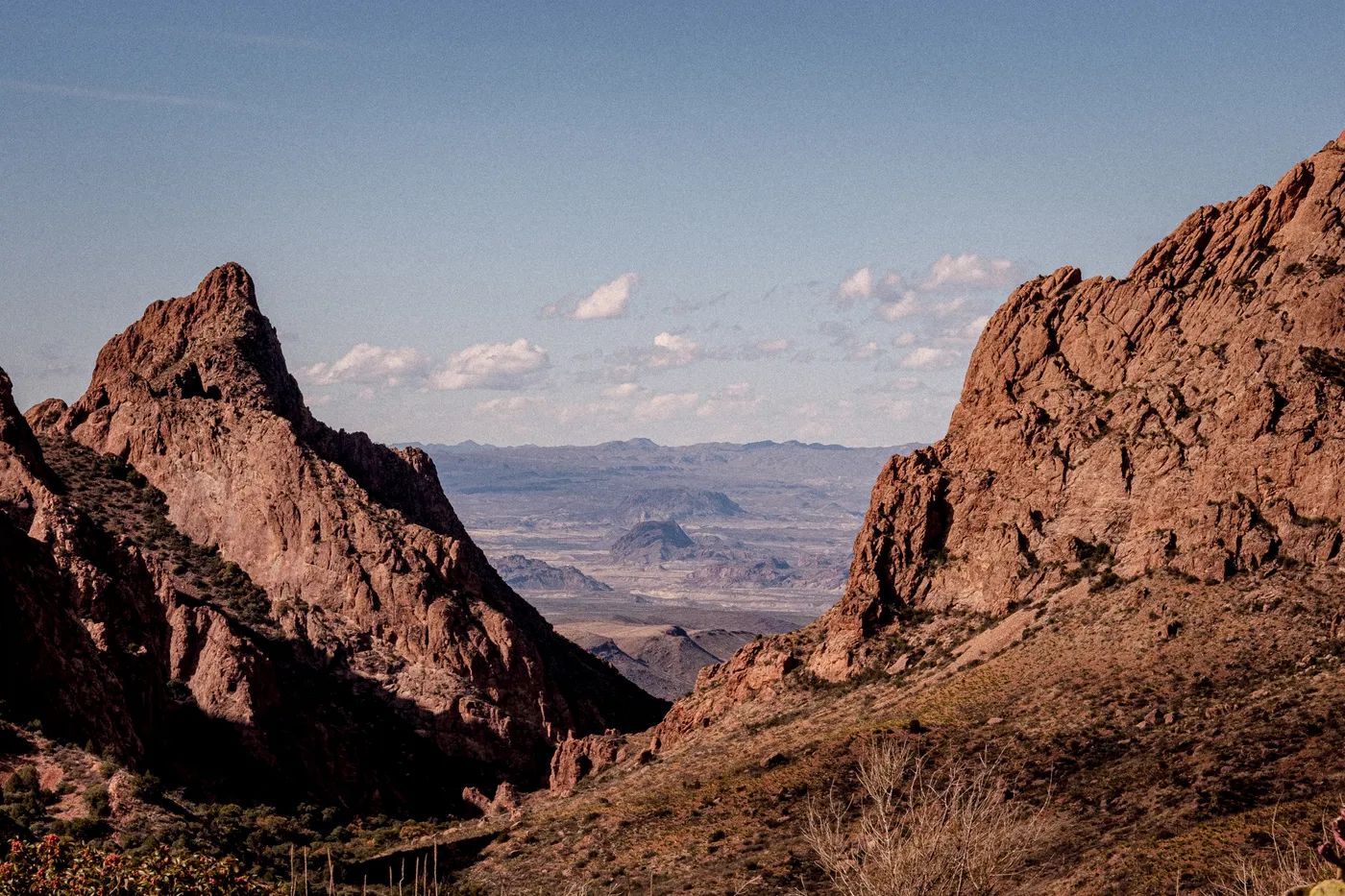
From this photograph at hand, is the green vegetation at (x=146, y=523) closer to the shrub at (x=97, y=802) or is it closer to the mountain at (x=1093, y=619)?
the mountain at (x=1093, y=619)

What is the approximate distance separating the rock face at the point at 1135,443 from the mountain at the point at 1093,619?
0.55 ft

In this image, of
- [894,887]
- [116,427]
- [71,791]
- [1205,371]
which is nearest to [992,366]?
[1205,371]

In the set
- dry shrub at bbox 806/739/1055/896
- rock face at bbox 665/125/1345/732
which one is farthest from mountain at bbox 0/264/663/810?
dry shrub at bbox 806/739/1055/896

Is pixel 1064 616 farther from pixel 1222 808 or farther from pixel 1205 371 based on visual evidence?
pixel 1222 808

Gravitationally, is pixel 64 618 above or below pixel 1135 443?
below

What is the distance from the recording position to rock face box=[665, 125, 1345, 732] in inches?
3103

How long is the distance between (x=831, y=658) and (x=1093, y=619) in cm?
1805

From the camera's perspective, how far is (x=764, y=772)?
77250mm

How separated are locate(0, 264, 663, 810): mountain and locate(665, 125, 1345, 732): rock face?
17.9 meters

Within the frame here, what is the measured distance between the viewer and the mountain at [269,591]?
303 ft

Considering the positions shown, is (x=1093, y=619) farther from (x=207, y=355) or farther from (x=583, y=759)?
(x=207, y=355)

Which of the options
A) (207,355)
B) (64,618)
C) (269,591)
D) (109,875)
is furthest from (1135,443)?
(207,355)

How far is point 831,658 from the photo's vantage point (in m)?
91.2

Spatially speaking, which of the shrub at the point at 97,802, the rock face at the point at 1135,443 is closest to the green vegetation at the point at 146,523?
the shrub at the point at 97,802
